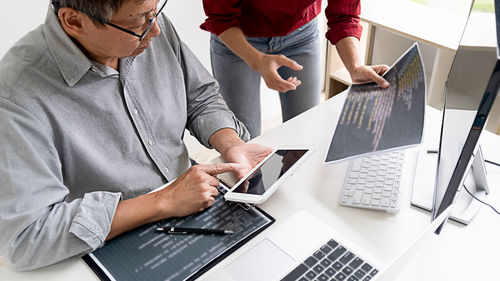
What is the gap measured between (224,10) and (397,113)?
0.68 m

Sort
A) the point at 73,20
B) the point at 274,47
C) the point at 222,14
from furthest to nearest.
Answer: the point at 274,47 < the point at 222,14 < the point at 73,20

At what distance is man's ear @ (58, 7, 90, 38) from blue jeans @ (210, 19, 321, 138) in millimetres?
727

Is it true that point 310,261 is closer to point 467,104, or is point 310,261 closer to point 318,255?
point 318,255

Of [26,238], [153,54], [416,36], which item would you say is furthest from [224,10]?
[416,36]

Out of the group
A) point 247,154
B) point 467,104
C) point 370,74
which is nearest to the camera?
point 467,104

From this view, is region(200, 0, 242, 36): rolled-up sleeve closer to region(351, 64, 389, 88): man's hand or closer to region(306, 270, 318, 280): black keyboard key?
region(351, 64, 389, 88): man's hand

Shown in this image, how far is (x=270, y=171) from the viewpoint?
3.00ft

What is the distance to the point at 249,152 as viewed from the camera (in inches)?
40.6

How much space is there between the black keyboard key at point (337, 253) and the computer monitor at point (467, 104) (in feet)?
0.58

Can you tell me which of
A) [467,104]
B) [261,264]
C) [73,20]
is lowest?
[261,264]

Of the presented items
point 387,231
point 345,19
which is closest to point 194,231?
point 387,231

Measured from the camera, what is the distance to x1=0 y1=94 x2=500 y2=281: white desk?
76 centimetres

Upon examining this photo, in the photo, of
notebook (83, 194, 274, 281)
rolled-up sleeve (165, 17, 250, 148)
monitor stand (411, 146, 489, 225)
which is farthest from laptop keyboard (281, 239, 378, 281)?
rolled-up sleeve (165, 17, 250, 148)

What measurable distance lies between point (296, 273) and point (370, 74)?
0.66 metres
